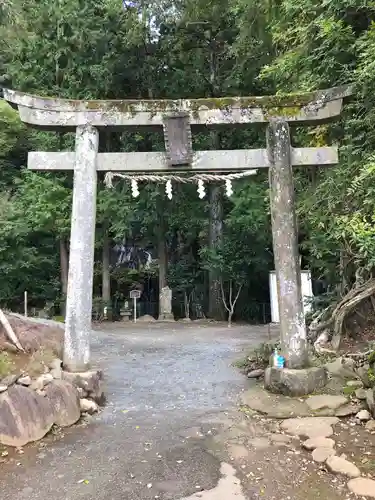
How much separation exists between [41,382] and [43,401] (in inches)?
10.6

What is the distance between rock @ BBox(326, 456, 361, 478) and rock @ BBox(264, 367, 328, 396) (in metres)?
1.77

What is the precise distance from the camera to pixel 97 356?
353 inches

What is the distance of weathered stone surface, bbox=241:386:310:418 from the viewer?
17.2ft

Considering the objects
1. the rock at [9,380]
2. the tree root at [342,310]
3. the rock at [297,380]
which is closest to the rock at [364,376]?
the rock at [297,380]

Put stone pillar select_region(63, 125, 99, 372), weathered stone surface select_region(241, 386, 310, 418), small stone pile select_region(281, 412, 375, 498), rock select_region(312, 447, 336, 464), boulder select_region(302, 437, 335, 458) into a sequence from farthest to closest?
stone pillar select_region(63, 125, 99, 372)
weathered stone surface select_region(241, 386, 310, 418)
boulder select_region(302, 437, 335, 458)
rock select_region(312, 447, 336, 464)
small stone pile select_region(281, 412, 375, 498)

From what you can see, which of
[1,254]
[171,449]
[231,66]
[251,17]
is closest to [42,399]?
[171,449]

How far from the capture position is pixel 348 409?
5.16m

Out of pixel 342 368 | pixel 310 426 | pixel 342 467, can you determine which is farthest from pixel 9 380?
pixel 342 368

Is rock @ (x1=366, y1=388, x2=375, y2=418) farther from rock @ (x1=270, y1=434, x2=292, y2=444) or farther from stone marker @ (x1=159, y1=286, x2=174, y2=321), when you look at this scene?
stone marker @ (x1=159, y1=286, x2=174, y2=321)

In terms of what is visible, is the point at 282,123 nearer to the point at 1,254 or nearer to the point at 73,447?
the point at 73,447

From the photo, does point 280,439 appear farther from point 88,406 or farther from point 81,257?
point 81,257

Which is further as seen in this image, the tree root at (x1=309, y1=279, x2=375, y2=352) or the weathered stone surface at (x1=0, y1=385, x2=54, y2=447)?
the tree root at (x1=309, y1=279, x2=375, y2=352)

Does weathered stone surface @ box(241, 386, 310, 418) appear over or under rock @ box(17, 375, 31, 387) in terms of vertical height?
under

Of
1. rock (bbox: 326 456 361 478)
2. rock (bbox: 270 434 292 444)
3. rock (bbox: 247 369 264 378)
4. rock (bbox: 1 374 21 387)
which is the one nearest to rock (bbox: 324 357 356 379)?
rock (bbox: 247 369 264 378)
